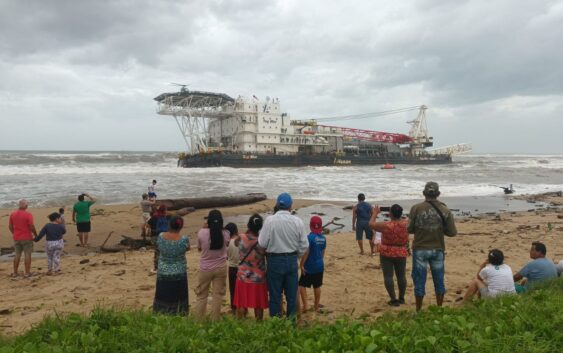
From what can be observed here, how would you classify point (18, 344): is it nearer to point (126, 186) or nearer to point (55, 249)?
point (55, 249)

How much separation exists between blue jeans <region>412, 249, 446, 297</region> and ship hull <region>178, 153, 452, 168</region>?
36.6 meters

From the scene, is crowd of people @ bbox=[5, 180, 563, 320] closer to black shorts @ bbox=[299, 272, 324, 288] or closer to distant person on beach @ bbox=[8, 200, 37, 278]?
black shorts @ bbox=[299, 272, 324, 288]

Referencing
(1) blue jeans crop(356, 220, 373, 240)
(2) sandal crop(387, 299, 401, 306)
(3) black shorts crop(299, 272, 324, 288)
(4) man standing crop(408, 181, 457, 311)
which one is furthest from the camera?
(1) blue jeans crop(356, 220, 373, 240)

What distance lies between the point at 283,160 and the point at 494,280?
3962 cm

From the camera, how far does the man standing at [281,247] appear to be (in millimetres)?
3980

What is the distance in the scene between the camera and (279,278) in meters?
4.05

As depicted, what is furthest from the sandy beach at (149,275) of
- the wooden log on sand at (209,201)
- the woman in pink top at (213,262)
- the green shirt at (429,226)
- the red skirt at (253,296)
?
the wooden log on sand at (209,201)

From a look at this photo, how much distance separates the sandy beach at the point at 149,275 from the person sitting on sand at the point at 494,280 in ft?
2.48

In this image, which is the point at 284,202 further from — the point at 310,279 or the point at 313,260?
the point at 310,279

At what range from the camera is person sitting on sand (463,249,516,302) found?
4.43m

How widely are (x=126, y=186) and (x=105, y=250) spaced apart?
607 inches

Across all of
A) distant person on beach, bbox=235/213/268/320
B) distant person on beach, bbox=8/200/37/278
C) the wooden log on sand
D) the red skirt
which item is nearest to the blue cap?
distant person on beach, bbox=235/213/268/320

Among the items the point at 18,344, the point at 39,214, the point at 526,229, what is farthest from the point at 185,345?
the point at 39,214

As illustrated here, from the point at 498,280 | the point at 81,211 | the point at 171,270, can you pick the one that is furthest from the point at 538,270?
the point at 81,211
